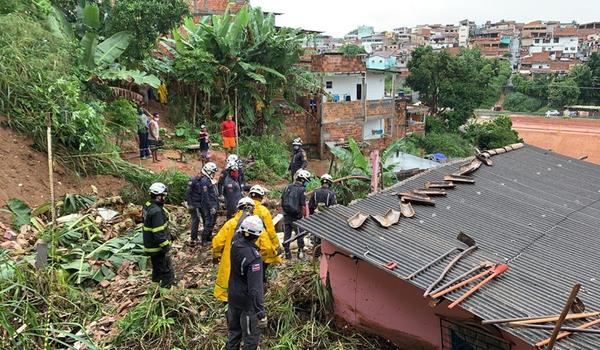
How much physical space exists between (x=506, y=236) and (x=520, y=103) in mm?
51453

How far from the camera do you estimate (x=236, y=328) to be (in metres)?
4.62

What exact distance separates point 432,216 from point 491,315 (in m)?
2.20

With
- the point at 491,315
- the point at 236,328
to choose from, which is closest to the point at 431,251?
the point at 491,315

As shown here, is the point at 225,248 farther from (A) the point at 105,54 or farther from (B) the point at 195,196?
(A) the point at 105,54

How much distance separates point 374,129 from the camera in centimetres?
2522

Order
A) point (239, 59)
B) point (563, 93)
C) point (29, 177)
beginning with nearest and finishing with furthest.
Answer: point (29, 177), point (239, 59), point (563, 93)

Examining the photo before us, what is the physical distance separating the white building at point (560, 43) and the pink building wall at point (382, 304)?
7556 centimetres

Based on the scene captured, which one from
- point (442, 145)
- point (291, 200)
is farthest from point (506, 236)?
point (442, 145)

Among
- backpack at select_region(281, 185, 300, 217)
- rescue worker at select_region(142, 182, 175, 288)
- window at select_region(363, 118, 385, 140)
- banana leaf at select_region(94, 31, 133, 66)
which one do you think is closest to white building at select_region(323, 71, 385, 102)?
window at select_region(363, 118, 385, 140)

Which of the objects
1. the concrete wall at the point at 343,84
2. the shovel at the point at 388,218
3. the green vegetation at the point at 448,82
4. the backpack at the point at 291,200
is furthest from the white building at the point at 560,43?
the shovel at the point at 388,218

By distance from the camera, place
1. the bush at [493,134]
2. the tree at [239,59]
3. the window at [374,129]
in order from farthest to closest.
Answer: the bush at [493,134] → the window at [374,129] → the tree at [239,59]

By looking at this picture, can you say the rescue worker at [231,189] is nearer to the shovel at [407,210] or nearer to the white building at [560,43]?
the shovel at [407,210]

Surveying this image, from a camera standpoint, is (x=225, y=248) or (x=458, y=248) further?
(x=225, y=248)

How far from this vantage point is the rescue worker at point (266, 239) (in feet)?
17.7
